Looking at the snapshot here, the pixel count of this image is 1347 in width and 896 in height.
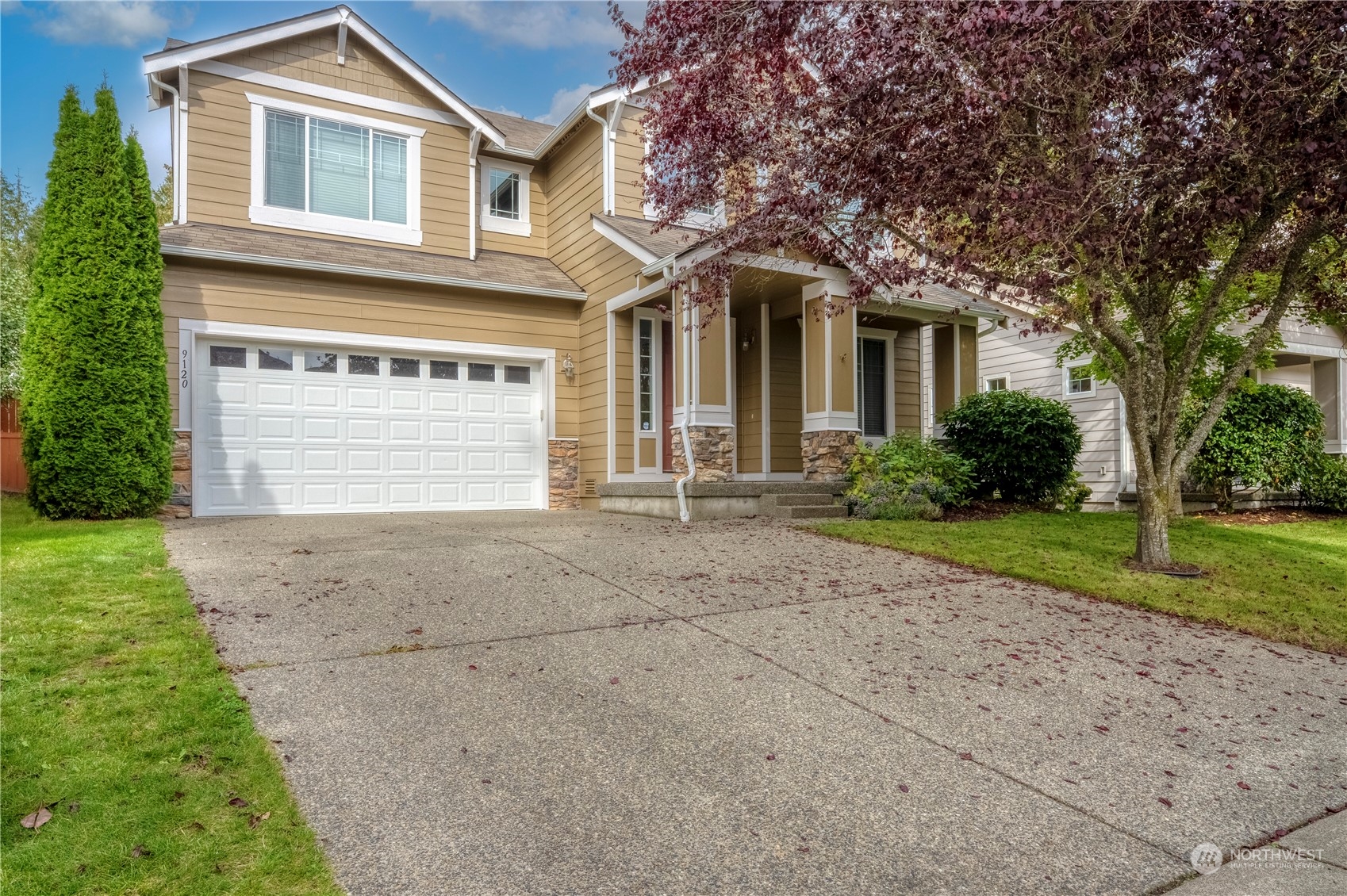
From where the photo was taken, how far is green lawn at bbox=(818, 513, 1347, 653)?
18.9ft

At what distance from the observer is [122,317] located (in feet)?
29.6

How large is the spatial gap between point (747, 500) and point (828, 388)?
185cm

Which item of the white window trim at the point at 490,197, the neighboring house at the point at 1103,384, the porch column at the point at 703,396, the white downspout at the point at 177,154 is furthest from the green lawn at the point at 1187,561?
the white downspout at the point at 177,154

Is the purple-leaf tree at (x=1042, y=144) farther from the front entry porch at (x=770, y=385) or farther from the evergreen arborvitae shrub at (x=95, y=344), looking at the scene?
the evergreen arborvitae shrub at (x=95, y=344)

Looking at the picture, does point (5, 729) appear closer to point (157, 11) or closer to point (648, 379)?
point (648, 379)

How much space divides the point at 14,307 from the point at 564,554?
55.4ft

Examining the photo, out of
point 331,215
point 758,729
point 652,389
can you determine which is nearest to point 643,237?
point 652,389

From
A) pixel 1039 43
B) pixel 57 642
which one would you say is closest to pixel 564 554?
pixel 57 642

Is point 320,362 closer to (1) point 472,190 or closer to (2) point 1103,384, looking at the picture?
(1) point 472,190

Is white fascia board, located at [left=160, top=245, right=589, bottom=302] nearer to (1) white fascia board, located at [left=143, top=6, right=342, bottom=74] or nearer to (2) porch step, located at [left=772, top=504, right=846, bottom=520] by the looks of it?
(1) white fascia board, located at [left=143, top=6, right=342, bottom=74]

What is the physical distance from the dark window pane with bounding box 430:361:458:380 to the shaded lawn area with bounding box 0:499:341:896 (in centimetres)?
688

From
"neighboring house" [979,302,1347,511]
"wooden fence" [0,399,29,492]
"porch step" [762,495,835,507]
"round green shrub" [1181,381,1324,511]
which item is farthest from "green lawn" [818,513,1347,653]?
"wooden fence" [0,399,29,492]

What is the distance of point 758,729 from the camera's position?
3.48 meters

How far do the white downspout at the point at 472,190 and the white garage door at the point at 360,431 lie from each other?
203 centimetres
